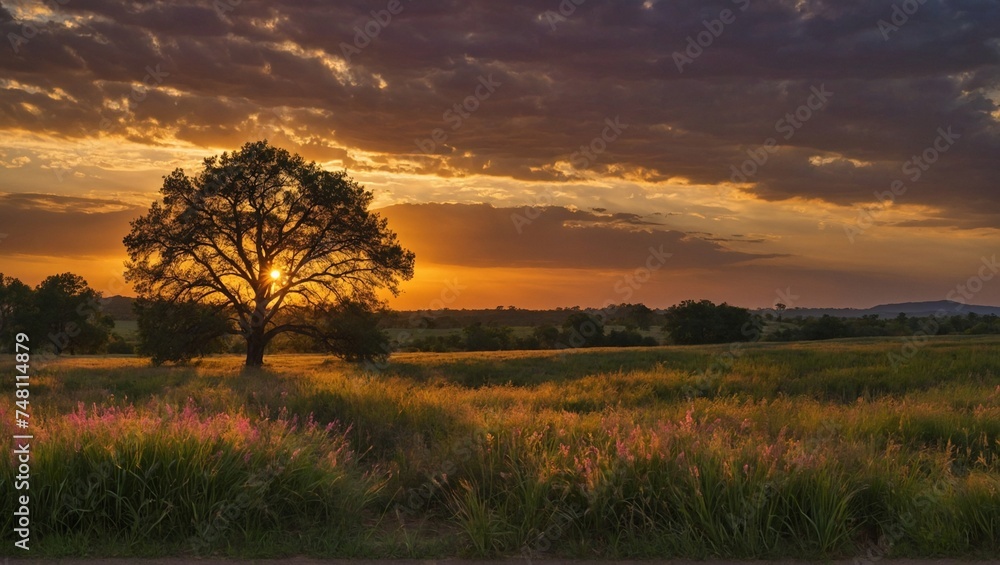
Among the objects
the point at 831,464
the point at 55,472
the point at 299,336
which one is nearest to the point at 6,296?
the point at 299,336

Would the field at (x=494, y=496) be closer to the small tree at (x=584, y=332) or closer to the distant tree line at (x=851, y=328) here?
the small tree at (x=584, y=332)

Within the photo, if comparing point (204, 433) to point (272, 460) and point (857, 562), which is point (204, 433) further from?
point (857, 562)

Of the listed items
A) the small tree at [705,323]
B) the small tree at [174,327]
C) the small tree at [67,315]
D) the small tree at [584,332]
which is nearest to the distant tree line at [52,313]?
the small tree at [67,315]

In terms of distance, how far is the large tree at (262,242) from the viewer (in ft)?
116

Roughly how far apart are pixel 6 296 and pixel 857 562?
7372 cm

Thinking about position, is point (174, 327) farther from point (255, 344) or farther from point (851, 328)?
point (851, 328)

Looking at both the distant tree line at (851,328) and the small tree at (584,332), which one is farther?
the small tree at (584,332)

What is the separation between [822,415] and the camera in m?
12.5

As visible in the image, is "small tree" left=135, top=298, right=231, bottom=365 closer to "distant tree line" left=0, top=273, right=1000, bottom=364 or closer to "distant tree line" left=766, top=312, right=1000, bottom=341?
"distant tree line" left=0, top=273, right=1000, bottom=364

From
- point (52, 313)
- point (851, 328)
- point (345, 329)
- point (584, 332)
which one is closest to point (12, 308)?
point (52, 313)

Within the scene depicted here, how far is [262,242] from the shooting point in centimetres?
3603

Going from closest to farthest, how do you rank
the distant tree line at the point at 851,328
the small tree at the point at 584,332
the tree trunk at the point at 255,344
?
the tree trunk at the point at 255,344 < the distant tree line at the point at 851,328 < the small tree at the point at 584,332

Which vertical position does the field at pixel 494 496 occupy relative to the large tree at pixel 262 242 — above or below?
below

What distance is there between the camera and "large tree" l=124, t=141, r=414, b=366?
35219 millimetres
